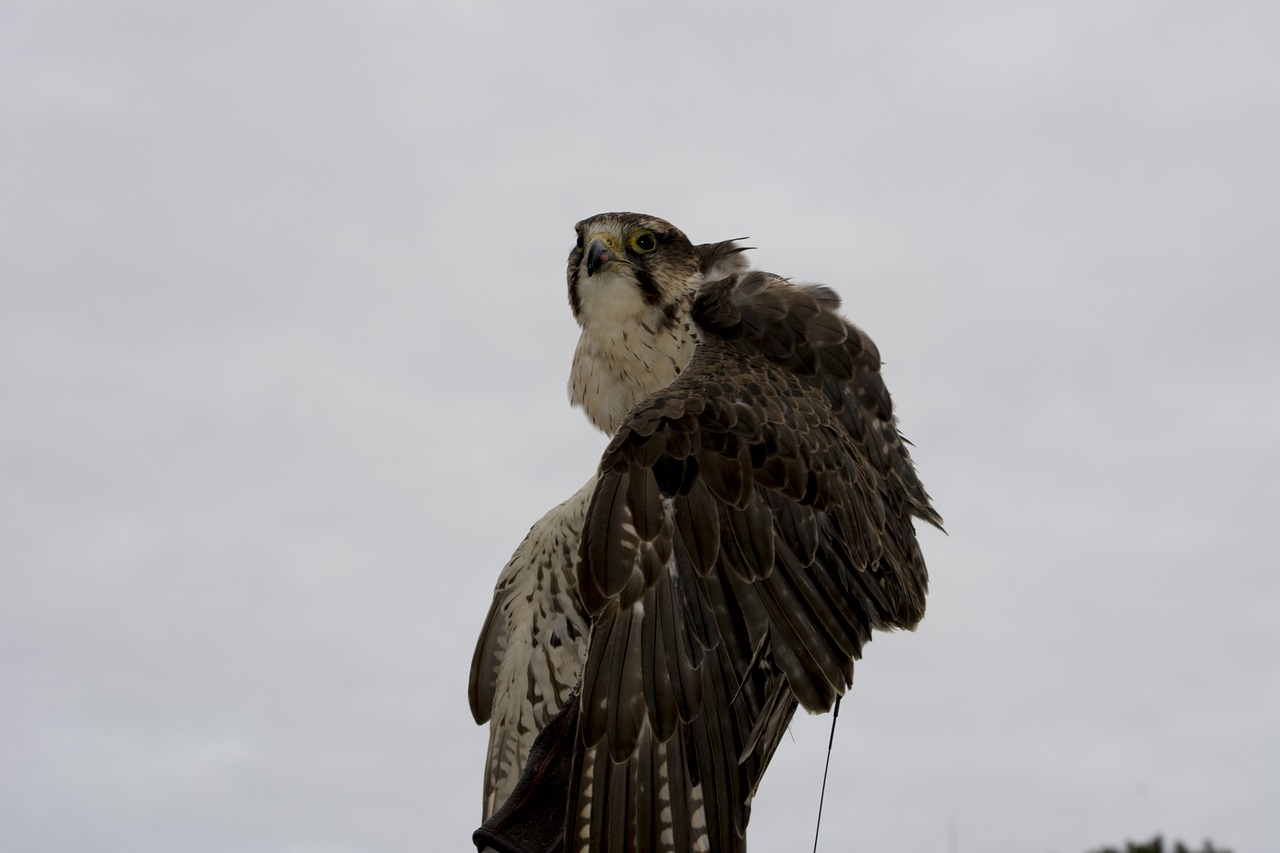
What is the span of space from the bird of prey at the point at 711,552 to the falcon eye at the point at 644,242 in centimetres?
4

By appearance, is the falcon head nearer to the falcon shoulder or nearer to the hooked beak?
the hooked beak

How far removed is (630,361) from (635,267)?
393 millimetres

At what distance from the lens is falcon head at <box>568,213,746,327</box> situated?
15.0ft

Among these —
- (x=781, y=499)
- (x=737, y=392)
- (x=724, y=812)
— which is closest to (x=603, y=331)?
(x=737, y=392)

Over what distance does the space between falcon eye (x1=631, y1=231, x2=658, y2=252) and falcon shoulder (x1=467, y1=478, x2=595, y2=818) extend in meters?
0.94

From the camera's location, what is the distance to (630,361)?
4.51 metres

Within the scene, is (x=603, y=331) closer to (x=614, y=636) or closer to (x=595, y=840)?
(x=614, y=636)

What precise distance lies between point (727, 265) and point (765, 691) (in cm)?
209

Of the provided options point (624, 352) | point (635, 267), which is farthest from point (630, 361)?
point (635, 267)

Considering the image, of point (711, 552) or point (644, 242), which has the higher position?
point (644, 242)

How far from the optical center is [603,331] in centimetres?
460

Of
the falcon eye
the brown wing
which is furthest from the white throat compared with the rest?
the brown wing

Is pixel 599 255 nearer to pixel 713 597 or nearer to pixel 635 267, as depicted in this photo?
pixel 635 267

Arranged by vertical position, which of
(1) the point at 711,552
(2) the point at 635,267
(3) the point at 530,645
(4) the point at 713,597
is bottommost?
(4) the point at 713,597
